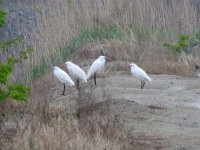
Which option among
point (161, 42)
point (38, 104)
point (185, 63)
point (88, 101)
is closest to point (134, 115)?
point (88, 101)

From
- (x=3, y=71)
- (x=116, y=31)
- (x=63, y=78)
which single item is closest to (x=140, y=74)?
(x=63, y=78)

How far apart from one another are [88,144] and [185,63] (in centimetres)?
685

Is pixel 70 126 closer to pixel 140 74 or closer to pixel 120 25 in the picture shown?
pixel 140 74

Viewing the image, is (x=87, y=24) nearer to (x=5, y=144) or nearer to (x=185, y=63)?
(x=185, y=63)

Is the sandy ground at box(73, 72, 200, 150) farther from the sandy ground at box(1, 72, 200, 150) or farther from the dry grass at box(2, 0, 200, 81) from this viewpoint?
the dry grass at box(2, 0, 200, 81)

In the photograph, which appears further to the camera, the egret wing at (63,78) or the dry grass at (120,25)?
the dry grass at (120,25)

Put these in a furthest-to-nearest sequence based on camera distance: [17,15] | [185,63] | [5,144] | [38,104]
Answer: [17,15] < [185,63] < [38,104] < [5,144]

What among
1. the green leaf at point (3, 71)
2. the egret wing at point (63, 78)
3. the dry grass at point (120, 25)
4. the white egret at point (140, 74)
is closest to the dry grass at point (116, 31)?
the dry grass at point (120, 25)

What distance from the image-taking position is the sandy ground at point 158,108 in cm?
733

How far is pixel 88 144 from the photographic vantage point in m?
6.11

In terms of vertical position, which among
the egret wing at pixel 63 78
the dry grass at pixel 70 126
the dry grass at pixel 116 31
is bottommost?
the dry grass at pixel 70 126

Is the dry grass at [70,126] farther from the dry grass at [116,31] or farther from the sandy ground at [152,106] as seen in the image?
the dry grass at [116,31]

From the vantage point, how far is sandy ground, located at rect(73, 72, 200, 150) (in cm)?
733

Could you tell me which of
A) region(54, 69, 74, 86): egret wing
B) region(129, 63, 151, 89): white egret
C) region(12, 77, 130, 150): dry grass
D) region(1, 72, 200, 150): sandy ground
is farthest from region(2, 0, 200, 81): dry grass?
region(12, 77, 130, 150): dry grass
